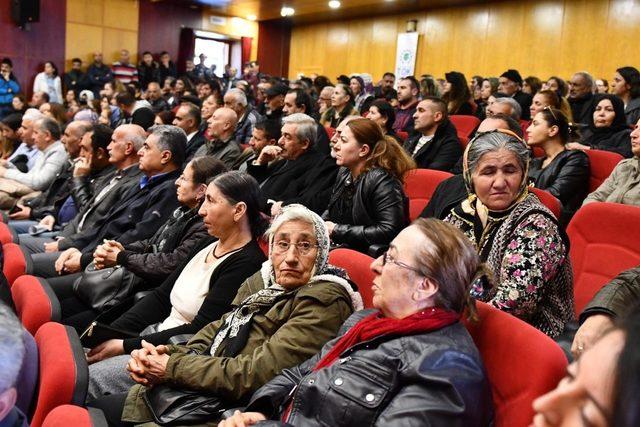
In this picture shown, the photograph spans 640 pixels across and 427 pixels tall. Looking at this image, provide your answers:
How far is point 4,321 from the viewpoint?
1218 mm

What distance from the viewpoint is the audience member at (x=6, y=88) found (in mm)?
10660

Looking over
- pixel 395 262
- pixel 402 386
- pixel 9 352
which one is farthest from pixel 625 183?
pixel 9 352

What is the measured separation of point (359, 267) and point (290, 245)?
0.26 m

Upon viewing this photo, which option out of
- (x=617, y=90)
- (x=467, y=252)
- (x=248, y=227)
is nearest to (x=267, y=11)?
(x=617, y=90)

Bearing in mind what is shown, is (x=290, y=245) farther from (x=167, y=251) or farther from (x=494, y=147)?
(x=167, y=251)

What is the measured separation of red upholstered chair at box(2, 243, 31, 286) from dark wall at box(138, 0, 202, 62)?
11.8 metres

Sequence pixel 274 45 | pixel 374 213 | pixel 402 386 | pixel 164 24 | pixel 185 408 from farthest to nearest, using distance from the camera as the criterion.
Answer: pixel 274 45, pixel 164 24, pixel 374 213, pixel 185 408, pixel 402 386

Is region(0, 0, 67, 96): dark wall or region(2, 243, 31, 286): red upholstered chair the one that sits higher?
region(0, 0, 67, 96): dark wall

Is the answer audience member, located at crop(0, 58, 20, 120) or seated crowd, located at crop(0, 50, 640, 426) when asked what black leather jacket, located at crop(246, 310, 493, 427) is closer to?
seated crowd, located at crop(0, 50, 640, 426)

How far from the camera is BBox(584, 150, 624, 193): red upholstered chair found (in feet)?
12.4

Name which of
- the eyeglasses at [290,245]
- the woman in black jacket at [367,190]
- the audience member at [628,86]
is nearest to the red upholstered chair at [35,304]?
the eyeglasses at [290,245]

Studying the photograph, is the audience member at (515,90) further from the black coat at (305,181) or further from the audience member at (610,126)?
the black coat at (305,181)

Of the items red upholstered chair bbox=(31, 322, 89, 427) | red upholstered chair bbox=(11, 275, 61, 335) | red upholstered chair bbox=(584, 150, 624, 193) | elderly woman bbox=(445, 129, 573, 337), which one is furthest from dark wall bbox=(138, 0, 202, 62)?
red upholstered chair bbox=(31, 322, 89, 427)

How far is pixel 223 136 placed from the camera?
15.8 ft
